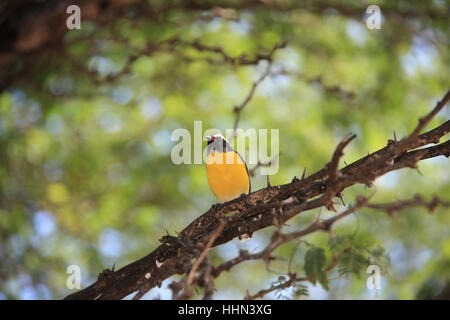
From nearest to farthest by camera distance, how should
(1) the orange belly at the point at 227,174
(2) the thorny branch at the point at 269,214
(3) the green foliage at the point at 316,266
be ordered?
(2) the thorny branch at the point at 269,214 → (3) the green foliage at the point at 316,266 → (1) the orange belly at the point at 227,174

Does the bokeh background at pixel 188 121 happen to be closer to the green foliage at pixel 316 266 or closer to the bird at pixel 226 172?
the bird at pixel 226 172

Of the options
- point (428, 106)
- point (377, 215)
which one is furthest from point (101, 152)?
point (428, 106)

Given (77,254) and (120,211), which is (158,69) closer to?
(120,211)

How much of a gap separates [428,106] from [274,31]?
3149 mm

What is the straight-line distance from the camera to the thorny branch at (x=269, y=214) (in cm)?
242

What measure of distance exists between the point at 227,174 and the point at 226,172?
0.03 m

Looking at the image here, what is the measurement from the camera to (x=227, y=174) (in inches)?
295

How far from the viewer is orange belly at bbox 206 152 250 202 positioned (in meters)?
7.50

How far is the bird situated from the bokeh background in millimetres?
1372

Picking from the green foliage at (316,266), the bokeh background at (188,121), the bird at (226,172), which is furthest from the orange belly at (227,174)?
the green foliage at (316,266)

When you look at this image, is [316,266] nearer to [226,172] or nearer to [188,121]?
[226,172]

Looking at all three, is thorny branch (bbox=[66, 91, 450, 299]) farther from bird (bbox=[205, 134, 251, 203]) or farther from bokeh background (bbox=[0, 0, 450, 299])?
bokeh background (bbox=[0, 0, 450, 299])

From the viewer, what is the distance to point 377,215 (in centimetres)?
950
